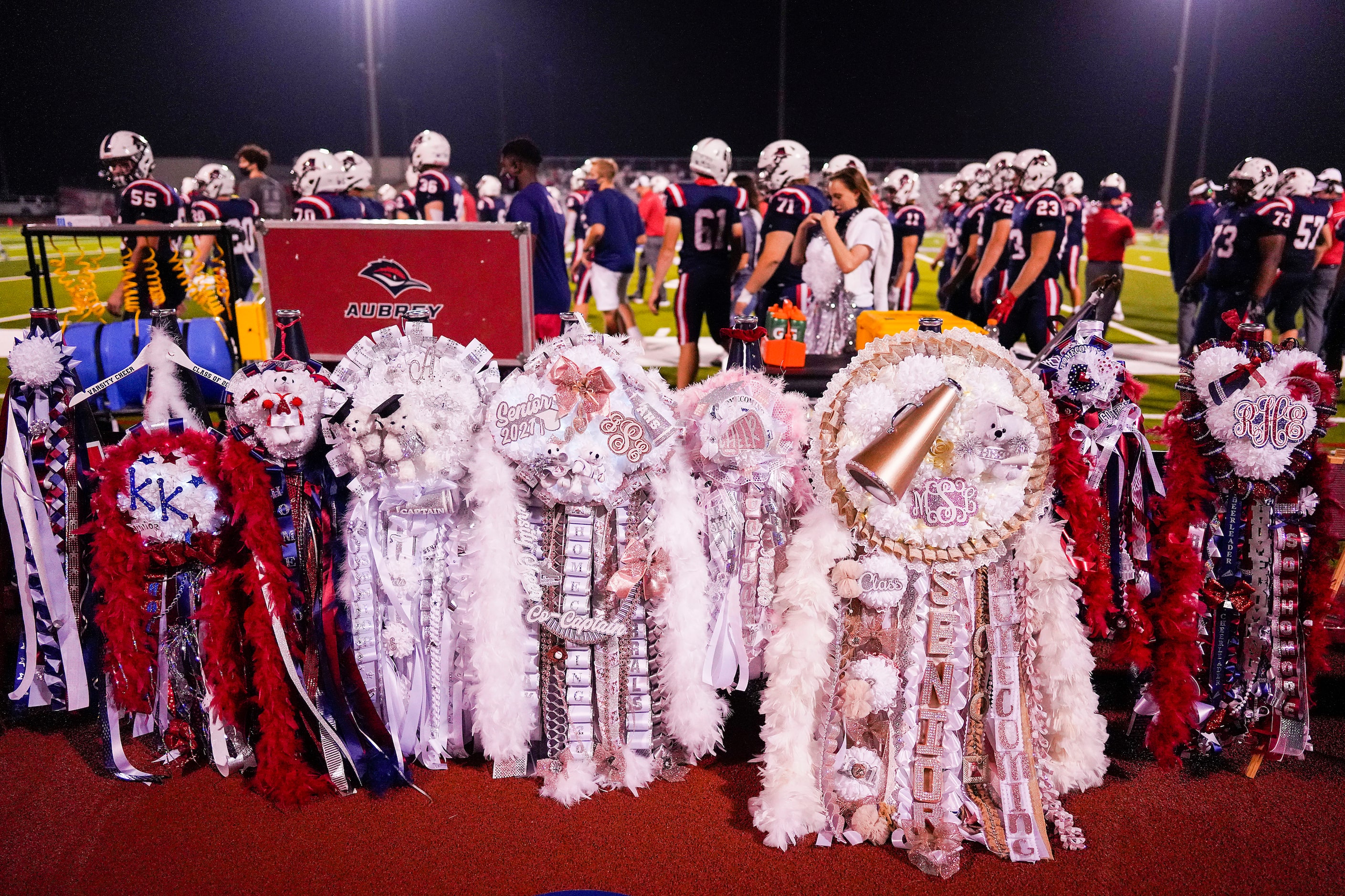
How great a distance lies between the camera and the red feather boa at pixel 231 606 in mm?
2229

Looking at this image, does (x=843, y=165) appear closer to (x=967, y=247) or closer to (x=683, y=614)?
(x=967, y=247)

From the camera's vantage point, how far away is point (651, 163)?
20672mm

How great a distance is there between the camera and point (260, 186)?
7.73m

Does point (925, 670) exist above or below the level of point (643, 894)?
above

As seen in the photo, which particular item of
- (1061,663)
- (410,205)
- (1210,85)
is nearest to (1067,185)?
(410,205)

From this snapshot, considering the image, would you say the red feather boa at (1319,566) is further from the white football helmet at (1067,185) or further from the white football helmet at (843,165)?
the white football helmet at (1067,185)

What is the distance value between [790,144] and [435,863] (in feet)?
14.9

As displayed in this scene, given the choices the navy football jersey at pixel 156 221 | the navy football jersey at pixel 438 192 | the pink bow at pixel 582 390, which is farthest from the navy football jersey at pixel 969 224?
the navy football jersey at pixel 156 221

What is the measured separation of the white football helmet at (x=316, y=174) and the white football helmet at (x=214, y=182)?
1646mm

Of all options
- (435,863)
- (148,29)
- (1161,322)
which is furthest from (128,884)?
(148,29)

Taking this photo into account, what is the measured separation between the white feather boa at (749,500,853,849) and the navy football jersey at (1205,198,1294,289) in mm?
5296

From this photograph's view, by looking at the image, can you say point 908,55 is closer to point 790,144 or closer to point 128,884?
point 790,144

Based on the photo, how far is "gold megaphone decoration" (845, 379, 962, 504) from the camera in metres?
1.89

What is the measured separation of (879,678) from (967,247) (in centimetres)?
607
